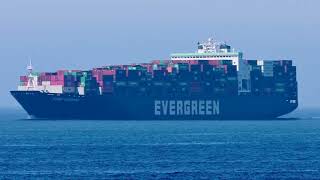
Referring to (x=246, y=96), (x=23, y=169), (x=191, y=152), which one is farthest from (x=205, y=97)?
(x=23, y=169)

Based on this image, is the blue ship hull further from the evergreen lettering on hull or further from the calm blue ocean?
the calm blue ocean

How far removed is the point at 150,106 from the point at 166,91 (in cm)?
258

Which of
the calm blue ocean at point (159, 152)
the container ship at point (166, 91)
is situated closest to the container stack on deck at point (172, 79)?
the container ship at point (166, 91)

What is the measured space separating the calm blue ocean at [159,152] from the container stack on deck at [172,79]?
33.0 feet

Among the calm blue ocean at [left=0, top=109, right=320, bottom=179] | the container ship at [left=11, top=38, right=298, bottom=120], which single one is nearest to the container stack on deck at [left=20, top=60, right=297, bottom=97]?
the container ship at [left=11, top=38, right=298, bottom=120]

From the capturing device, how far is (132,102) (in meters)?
123

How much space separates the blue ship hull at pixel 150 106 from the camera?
121 metres

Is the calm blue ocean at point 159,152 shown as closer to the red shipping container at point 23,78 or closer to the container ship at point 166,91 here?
the container ship at point 166,91

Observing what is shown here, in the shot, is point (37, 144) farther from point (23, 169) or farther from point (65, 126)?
point (65, 126)

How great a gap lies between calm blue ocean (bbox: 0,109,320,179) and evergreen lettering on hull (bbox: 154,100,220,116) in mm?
12500

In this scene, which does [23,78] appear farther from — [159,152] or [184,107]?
[159,152]

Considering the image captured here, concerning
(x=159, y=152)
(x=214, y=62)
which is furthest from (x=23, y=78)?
(x=159, y=152)

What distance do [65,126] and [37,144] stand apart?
108 feet

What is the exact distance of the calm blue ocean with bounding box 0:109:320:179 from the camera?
57.5 m
